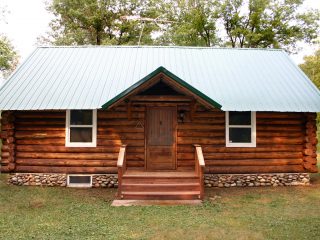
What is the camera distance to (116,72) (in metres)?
13.1

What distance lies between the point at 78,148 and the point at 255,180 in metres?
6.73

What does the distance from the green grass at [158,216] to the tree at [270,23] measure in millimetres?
19685

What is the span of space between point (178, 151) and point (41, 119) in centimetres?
523

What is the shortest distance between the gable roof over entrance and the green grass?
299 centimetres

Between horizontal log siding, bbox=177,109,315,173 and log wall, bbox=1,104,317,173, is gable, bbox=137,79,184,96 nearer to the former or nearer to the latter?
log wall, bbox=1,104,317,173

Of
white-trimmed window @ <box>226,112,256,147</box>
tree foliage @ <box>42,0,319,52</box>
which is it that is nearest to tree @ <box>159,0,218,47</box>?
tree foliage @ <box>42,0,319,52</box>

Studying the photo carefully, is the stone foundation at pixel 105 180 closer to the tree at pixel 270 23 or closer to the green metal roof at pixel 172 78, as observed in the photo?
the green metal roof at pixel 172 78

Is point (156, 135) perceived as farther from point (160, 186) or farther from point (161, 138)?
point (160, 186)

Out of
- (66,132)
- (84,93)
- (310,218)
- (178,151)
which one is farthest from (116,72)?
(310,218)

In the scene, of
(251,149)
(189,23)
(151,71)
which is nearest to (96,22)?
(189,23)

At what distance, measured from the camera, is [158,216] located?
8430 millimetres

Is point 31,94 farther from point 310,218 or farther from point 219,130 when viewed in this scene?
point 310,218

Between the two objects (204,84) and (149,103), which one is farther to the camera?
(204,84)

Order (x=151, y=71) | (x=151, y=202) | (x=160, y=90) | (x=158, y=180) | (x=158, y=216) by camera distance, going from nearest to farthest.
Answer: (x=158, y=216) < (x=151, y=202) < (x=158, y=180) < (x=160, y=90) < (x=151, y=71)
